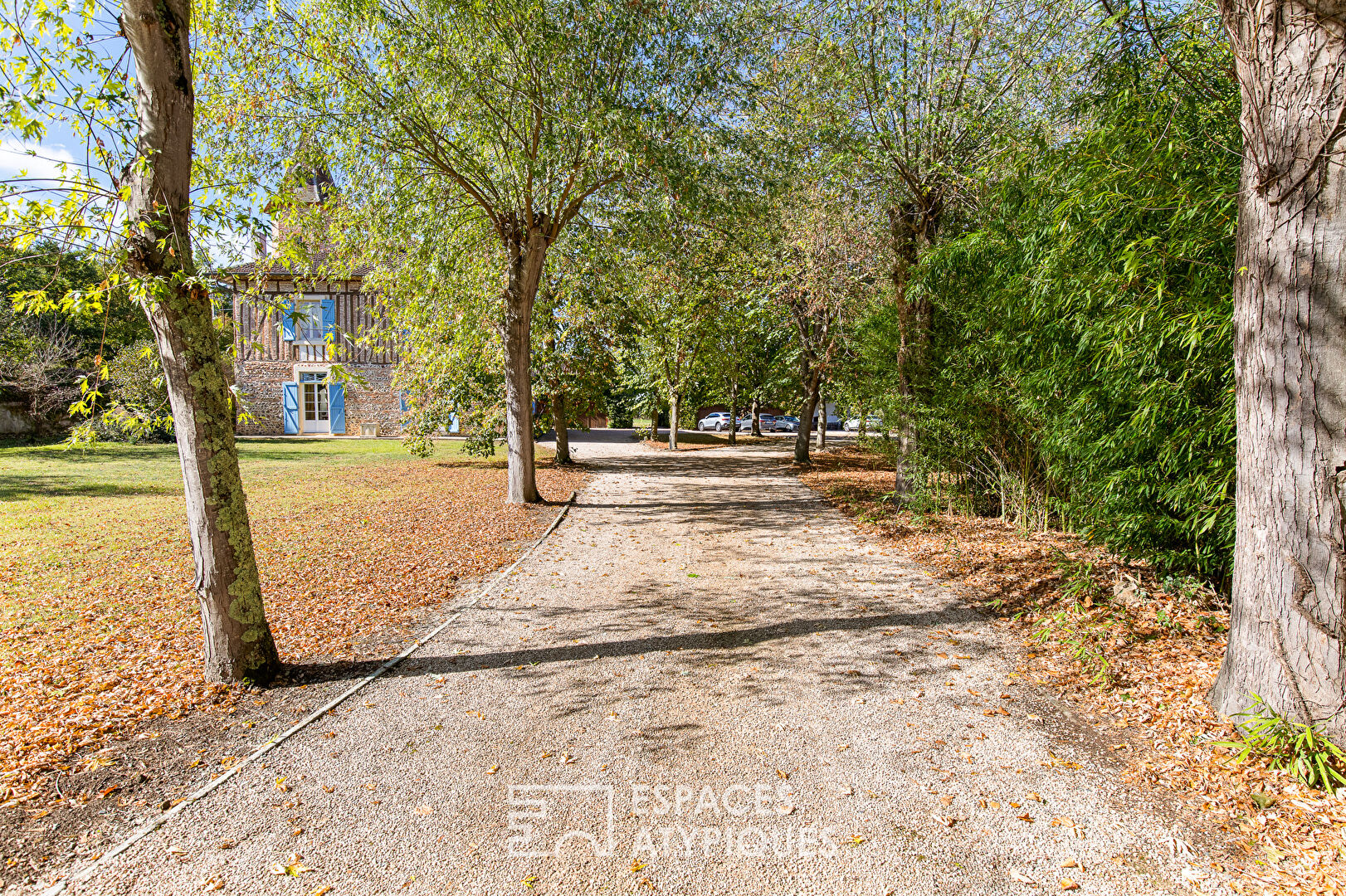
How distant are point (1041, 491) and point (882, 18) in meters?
6.40

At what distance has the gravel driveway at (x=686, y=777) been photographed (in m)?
2.69

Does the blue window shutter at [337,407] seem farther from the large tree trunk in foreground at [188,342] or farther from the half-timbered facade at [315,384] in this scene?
the large tree trunk in foreground at [188,342]

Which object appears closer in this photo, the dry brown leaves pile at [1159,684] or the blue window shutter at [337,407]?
the dry brown leaves pile at [1159,684]

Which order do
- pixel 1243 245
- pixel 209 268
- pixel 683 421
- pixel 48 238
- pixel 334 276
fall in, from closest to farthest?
pixel 1243 245
pixel 48 238
pixel 209 268
pixel 334 276
pixel 683 421

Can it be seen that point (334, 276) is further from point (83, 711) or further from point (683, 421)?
point (683, 421)

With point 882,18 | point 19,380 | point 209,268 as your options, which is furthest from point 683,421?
point 209,268

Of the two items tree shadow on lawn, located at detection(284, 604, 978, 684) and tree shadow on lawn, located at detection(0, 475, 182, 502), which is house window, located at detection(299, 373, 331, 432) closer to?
tree shadow on lawn, located at detection(0, 475, 182, 502)

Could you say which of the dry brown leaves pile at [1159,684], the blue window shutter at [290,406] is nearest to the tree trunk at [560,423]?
the dry brown leaves pile at [1159,684]

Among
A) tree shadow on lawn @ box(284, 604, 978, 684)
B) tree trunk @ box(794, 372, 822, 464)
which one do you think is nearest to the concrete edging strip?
tree shadow on lawn @ box(284, 604, 978, 684)

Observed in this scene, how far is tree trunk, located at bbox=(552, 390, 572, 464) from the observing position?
17.4 m

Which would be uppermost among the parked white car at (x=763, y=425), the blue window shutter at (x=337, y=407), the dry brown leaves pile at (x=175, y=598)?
the blue window shutter at (x=337, y=407)

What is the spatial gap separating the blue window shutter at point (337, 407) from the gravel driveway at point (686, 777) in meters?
24.0

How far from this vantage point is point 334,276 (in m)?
8.72

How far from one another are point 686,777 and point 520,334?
8641mm
